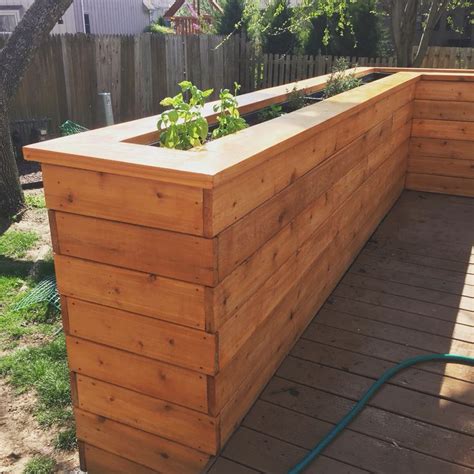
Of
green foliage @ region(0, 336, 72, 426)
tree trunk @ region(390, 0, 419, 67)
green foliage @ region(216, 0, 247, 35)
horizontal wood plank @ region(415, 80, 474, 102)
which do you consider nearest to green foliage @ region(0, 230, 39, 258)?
green foliage @ region(0, 336, 72, 426)

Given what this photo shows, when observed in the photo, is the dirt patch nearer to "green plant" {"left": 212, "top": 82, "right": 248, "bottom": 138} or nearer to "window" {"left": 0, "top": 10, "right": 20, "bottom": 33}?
"green plant" {"left": 212, "top": 82, "right": 248, "bottom": 138}

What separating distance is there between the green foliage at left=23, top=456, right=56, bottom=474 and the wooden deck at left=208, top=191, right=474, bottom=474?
1.02m

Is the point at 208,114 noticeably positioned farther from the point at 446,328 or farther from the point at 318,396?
the point at 446,328

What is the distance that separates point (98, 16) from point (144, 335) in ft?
78.7

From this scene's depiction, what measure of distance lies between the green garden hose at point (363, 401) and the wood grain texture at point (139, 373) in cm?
46

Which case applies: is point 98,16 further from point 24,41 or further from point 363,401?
point 363,401

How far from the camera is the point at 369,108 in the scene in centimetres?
346

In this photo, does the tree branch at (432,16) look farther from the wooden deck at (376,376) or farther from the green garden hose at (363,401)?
the green garden hose at (363,401)

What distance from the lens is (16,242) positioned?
17.0 feet

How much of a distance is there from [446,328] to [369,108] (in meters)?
1.41

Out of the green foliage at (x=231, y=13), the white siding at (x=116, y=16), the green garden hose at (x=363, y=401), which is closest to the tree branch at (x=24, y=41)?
the green garden hose at (x=363, y=401)

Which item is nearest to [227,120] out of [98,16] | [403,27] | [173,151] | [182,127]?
[182,127]

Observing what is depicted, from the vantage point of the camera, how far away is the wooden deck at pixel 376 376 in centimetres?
213

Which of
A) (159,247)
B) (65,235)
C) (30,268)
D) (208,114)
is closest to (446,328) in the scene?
(208,114)
